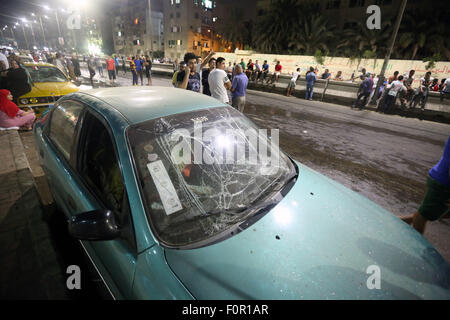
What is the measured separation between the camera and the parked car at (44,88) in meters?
5.79

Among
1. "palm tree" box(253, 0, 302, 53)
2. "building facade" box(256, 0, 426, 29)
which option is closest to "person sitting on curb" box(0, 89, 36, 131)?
"building facade" box(256, 0, 426, 29)

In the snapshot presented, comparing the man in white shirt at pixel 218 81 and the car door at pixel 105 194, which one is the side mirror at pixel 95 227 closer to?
the car door at pixel 105 194

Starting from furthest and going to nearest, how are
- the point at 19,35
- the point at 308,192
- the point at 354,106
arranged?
the point at 19,35 < the point at 354,106 < the point at 308,192

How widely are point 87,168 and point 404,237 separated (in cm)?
243

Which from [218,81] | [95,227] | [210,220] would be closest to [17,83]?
[218,81]

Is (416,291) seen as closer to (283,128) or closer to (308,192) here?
(308,192)

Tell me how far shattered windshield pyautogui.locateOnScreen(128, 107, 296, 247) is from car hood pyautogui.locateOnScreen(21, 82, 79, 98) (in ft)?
20.2

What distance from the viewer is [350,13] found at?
29.9 m

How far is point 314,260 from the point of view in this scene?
1.21m

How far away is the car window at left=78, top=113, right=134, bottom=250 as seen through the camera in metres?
1.52

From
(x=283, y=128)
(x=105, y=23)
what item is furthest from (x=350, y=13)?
(x=105, y=23)

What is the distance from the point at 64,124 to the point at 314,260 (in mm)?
2571

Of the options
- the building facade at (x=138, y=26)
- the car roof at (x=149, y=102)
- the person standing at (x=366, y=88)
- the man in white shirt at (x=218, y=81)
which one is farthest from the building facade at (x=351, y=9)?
the building facade at (x=138, y=26)

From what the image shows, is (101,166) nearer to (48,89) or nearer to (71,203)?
(71,203)
